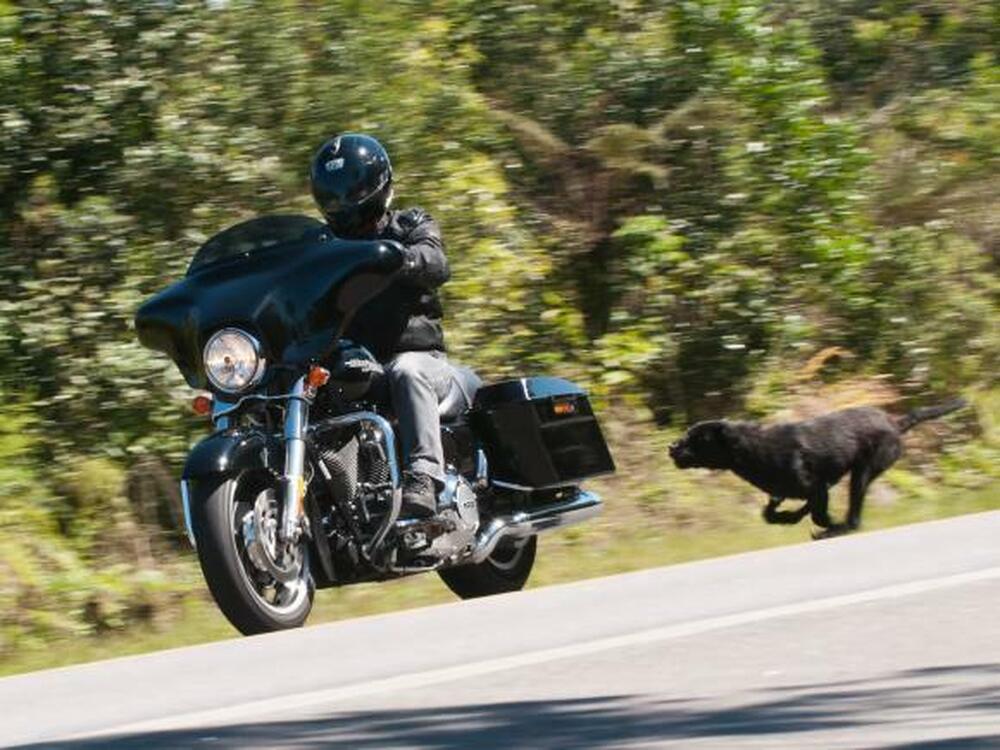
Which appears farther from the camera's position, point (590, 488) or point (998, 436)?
point (998, 436)

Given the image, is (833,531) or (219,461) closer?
(219,461)

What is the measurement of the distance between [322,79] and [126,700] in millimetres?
6396

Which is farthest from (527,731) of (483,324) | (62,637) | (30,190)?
(483,324)

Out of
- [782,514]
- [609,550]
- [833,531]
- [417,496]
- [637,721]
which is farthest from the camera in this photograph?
[782,514]

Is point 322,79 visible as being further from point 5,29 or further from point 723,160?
point 723,160

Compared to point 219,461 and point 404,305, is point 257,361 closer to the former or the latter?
point 219,461

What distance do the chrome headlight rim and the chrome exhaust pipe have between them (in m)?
1.34

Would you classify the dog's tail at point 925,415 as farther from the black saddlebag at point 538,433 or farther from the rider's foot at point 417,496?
the rider's foot at point 417,496

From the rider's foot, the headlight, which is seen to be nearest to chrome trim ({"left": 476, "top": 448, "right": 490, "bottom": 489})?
the rider's foot

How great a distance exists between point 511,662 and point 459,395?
99.1 inches

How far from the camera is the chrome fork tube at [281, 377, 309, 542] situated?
295 inches

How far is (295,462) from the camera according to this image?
7.48 m

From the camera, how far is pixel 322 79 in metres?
11.8

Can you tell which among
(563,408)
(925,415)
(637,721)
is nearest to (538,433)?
(563,408)
